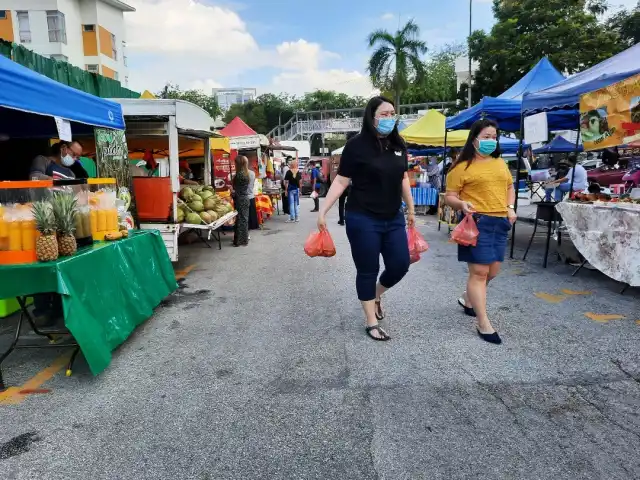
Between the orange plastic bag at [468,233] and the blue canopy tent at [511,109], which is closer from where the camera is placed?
the orange plastic bag at [468,233]

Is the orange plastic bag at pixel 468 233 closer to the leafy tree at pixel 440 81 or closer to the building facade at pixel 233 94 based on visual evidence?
the leafy tree at pixel 440 81

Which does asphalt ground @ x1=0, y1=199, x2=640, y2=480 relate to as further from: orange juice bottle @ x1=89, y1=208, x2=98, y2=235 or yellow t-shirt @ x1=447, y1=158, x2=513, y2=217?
yellow t-shirt @ x1=447, y1=158, x2=513, y2=217

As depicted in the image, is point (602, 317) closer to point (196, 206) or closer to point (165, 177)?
point (165, 177)

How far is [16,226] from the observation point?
3457 mm

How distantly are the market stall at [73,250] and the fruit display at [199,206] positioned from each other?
284 centimetres

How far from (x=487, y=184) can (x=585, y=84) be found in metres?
3.66

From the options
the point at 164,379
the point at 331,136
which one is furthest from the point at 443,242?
the point at 331,136

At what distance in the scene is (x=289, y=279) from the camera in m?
6.73

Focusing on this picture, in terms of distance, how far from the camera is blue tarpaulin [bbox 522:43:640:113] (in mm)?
6145

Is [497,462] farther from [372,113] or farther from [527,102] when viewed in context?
[527,102]

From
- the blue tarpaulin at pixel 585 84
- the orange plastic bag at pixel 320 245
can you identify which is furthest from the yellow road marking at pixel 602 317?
the blue tarpaulin at pixel 585 84

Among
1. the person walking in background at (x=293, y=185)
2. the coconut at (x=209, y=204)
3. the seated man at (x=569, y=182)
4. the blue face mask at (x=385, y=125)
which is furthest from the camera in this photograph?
the person walking in background at (x=293, y=185)

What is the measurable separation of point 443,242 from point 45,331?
771 cm

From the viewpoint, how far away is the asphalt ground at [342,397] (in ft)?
8.16
